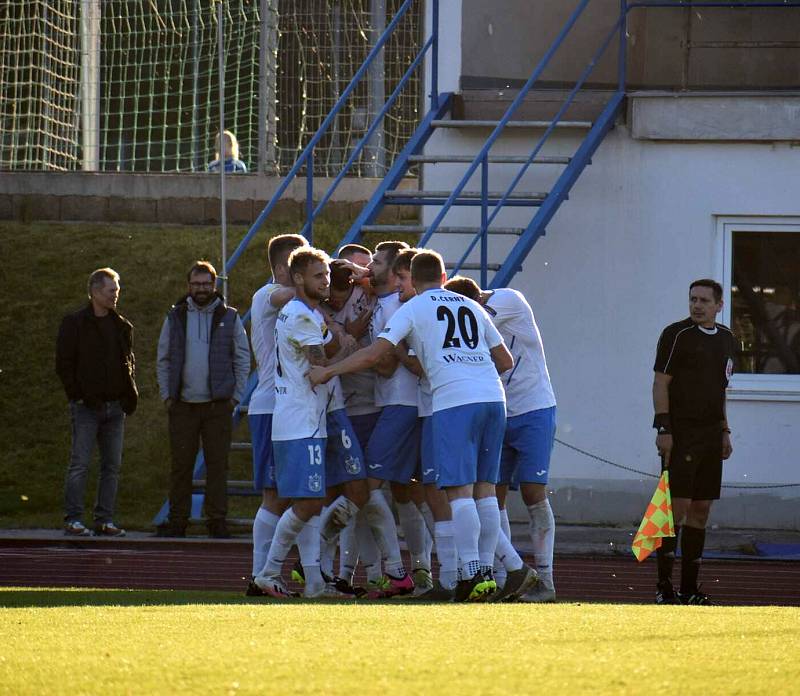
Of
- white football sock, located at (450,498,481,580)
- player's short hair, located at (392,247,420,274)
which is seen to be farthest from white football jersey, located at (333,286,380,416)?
white football sock, located at (450,498,481,580)

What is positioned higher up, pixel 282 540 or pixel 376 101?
pixel 376 101

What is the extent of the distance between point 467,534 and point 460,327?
3.45 ft

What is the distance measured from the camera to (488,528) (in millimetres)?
8945

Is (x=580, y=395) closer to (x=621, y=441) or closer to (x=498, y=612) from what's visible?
(x=621, y=441)

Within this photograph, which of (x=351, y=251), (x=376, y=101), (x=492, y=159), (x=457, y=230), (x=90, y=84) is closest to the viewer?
(x=351, y=251)

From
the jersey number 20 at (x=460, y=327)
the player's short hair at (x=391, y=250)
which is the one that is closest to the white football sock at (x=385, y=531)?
the jersey number 20 at (x=460, y=327)

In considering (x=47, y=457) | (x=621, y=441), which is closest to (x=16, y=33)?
(x=47, y=457)

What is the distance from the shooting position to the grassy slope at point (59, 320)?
49.5 ft

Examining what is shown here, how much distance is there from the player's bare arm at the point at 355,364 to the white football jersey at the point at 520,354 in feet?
3.17

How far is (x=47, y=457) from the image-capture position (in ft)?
51.4

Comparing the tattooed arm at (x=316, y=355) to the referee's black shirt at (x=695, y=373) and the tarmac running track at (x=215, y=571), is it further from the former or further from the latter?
the referee's black shirt at (x=695, y=373)

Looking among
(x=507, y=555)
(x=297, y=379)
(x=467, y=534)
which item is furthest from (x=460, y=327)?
(x=507, y=555)

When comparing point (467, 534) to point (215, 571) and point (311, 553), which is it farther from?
point (215, 571)

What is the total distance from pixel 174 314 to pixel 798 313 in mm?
5174
